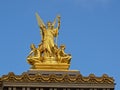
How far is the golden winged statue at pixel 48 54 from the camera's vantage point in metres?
54.8

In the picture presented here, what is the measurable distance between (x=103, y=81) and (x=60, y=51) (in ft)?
19.3

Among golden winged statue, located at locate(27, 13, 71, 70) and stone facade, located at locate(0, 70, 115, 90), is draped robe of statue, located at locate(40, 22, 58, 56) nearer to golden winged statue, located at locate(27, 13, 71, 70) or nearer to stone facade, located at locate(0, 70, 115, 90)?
golden winged statue, located at locate(27, 13, 71, 70)

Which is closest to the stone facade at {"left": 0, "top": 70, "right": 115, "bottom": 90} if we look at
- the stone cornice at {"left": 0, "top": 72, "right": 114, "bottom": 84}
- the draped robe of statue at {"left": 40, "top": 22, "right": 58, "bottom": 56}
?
the stone cornice at {"left": 0, "top": 72, "right": 114, "bottom": 84}

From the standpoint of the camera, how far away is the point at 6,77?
51.8 metres

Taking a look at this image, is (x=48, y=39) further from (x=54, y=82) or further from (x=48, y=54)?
(x=54, y=82)

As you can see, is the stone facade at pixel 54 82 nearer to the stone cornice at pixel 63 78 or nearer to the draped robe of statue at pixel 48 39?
the stone cornice at pixel 63 78

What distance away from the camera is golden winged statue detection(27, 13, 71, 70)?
54844 mm

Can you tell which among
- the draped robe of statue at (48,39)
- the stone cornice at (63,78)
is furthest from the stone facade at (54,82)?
the draped robe of statue at (48,39)

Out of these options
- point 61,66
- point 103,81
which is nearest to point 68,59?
point 61,66

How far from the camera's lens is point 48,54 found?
55.8 m

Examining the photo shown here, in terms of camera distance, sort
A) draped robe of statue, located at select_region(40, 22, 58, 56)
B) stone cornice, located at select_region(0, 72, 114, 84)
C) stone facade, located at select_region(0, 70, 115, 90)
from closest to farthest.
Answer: stone facade, located at select_region(0, 70, 115, 90) → stone cornice, located at select_region(0, 72, 114, 84) → draped robe of statue, located at select_region(40, 22, 58, 56)

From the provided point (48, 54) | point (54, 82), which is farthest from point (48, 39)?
point (54, 82)

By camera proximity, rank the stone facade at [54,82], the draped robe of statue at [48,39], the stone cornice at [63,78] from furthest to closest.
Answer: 1. the draped robe of statue at [48,39]
2. the stone cornice at [63,78]
3. the stone facade at [54,82]

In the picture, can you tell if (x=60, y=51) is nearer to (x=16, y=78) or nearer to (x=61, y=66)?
(x=61, y=66)
